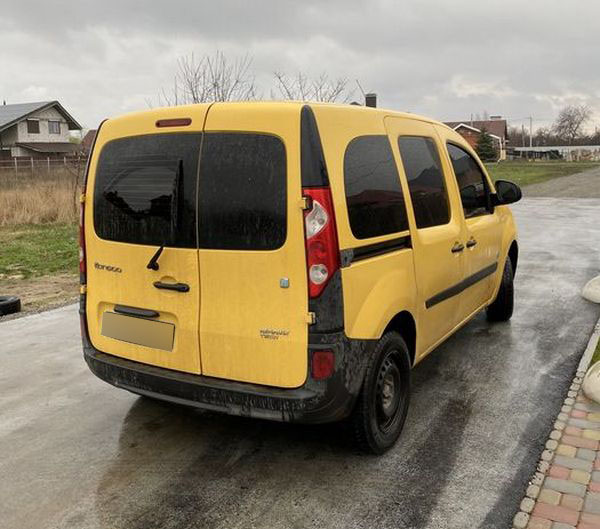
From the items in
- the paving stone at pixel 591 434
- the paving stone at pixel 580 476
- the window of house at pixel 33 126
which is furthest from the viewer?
the window of house at pixel 33 126

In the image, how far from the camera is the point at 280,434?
149 inches

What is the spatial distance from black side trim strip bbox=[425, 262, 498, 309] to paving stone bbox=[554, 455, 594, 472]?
3.83 ft

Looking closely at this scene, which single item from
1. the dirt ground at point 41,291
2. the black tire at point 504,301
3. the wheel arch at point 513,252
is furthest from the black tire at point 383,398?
the dirt ground at point 41,291

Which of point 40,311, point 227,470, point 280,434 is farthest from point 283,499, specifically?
point 40,311

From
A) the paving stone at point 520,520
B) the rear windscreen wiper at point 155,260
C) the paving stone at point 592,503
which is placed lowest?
the paving stone at point 520,520

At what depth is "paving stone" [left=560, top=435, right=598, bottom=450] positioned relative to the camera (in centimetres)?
352

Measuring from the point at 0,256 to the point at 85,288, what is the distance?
27.0 ft

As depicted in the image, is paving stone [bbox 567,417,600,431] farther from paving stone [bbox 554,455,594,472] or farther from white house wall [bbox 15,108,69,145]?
white house wall [bbox 15,108,69,145]

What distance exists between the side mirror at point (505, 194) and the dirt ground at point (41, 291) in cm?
523

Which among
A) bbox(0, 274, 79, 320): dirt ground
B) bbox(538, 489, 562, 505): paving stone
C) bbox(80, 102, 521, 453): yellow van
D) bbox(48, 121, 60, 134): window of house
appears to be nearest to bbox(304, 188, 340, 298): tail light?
bbox(80, 102, 521, 453): yellow van

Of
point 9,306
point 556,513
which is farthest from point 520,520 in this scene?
point 9,306

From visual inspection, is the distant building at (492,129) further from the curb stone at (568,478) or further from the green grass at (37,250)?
the curb stone at (568,478)

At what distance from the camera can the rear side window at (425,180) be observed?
3.83m

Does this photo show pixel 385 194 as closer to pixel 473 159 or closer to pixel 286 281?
pixel 286 281
